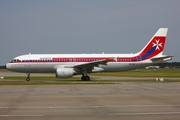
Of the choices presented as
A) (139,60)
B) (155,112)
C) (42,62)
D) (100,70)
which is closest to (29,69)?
(42,62)

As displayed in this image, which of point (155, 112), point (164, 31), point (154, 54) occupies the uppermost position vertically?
point (164, 31)

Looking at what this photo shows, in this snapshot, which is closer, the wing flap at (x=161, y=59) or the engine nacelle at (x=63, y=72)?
the engine nacelle at (x=63, y=72)

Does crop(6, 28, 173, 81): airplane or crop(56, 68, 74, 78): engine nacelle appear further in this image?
crop(6, 28, 173, 81): airplane

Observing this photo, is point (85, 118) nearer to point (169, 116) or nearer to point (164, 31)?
point (169, 116)

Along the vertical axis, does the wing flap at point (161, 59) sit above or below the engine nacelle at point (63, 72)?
above

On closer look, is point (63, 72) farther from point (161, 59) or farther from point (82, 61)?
point (161, 59)

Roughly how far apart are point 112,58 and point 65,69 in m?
6.22

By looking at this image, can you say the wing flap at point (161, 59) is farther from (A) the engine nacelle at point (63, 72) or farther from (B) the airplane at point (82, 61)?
(A) the engine nacelle at point (63, 72)

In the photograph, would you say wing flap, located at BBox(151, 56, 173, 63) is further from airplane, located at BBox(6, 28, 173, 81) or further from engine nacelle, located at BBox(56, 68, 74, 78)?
engine nacelle, located at BBox(56, 68, 74, 78)

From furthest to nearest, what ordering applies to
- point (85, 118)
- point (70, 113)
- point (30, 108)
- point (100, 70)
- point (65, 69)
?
point (100, 70)
point (65, 69)
point (30, 108)
point (70, 113)
point (85, 118)

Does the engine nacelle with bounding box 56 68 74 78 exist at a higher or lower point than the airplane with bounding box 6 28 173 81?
lower

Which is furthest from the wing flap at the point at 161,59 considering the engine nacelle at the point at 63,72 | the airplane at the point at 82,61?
the engine nacelle at the point at 63,72

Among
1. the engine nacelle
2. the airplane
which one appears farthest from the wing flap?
the engine nacelle

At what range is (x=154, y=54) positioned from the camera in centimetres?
3566
